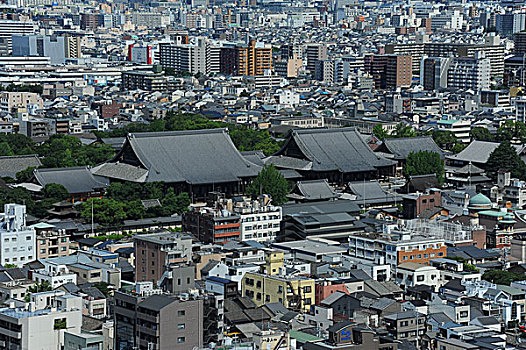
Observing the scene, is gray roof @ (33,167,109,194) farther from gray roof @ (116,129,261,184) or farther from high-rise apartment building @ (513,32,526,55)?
high-rise apartment building @ (513,32,526,55)

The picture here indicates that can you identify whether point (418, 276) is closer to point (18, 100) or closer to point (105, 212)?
point (105, 212)

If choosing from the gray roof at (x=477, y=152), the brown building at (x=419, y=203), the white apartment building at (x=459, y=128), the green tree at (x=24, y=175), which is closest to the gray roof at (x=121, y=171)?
the green tree at (x=24, y=175)

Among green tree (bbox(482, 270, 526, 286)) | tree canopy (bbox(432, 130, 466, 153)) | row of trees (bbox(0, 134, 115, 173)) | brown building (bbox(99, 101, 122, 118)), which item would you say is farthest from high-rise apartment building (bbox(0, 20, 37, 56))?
green tree (bbox(482, 270, 526, 286))

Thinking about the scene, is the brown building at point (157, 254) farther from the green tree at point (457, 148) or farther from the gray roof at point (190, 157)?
the green tree at point (457, 148)

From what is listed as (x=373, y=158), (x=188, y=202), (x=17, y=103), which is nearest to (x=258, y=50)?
(x=17, y=103)

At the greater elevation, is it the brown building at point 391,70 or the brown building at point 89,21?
the brown building at point 89,21

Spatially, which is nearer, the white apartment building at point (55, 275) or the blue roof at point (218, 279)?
the blue roof at point (218, 279)

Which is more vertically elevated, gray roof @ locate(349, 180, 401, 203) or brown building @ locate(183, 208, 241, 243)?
brown building @ locate(183, 208, 241, 243)
